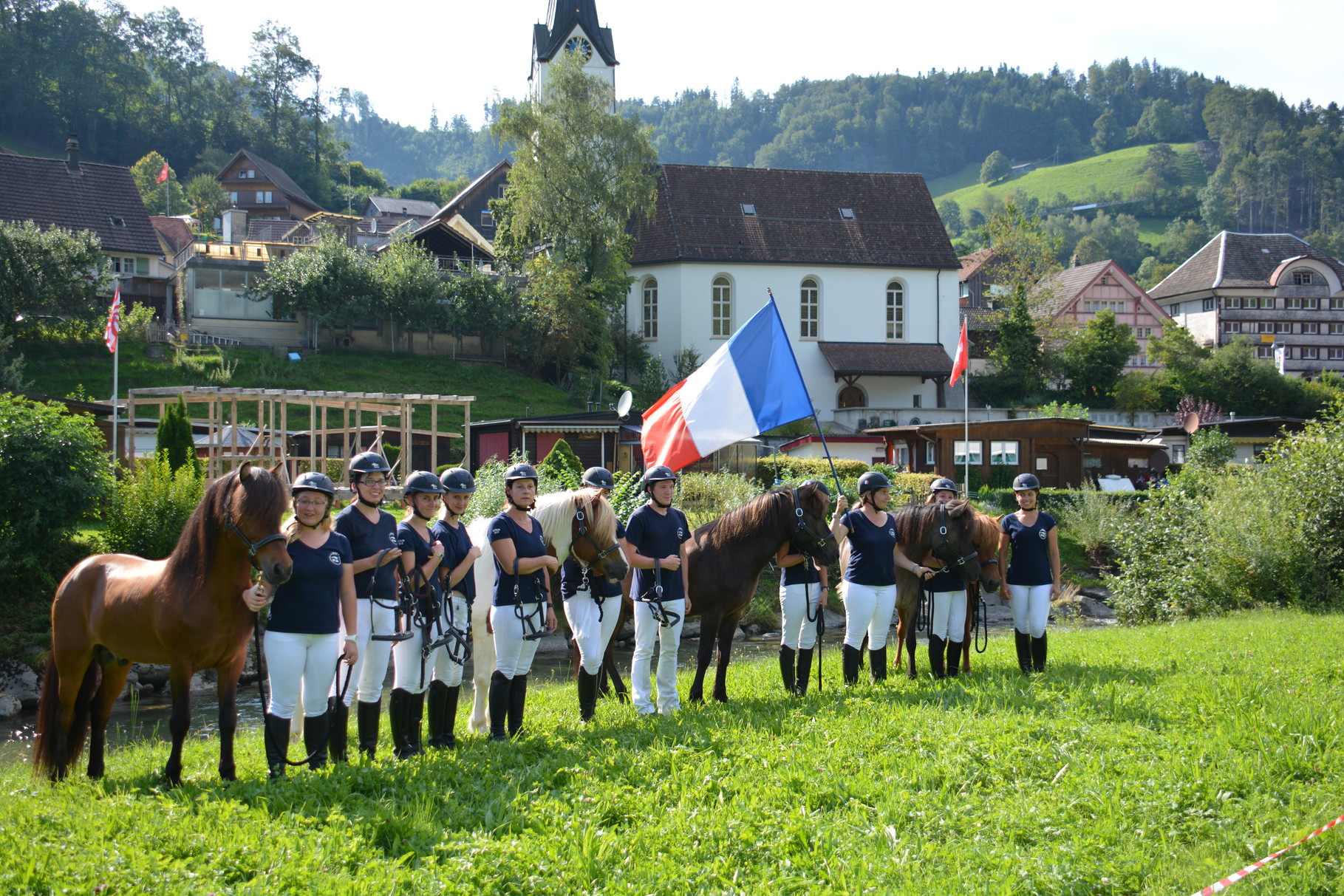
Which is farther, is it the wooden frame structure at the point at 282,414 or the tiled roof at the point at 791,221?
the tiled roof at the point at 791,221

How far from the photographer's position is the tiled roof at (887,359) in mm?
49531

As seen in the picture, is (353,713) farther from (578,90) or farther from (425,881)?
(578,90)

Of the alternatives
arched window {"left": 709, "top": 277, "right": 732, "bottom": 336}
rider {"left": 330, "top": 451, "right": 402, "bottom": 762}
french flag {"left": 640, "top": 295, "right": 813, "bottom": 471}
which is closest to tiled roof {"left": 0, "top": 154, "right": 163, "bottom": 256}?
arched window {"left": 709, "top": 277, "right": 732, "bottom": 336}

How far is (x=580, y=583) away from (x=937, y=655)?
12.5 ft

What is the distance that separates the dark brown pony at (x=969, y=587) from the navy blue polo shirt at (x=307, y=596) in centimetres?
570

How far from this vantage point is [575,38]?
186ft

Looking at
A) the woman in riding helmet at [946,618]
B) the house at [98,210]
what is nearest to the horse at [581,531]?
the woman in riding helmet at [946,618]

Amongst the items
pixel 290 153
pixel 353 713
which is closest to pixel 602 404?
pixel 353 713

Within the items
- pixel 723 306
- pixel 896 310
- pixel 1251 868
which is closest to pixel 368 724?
pixel 1251 868

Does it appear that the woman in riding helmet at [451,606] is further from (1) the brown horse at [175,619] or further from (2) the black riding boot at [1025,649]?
(2) the black riding boot at [1025,649]

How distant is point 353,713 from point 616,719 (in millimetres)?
3136

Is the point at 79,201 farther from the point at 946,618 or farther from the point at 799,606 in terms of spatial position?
the point at 946,618

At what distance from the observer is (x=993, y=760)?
633 cm

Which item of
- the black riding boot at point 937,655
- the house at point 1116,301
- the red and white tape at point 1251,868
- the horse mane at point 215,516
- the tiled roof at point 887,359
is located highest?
the house at point 1116,301
